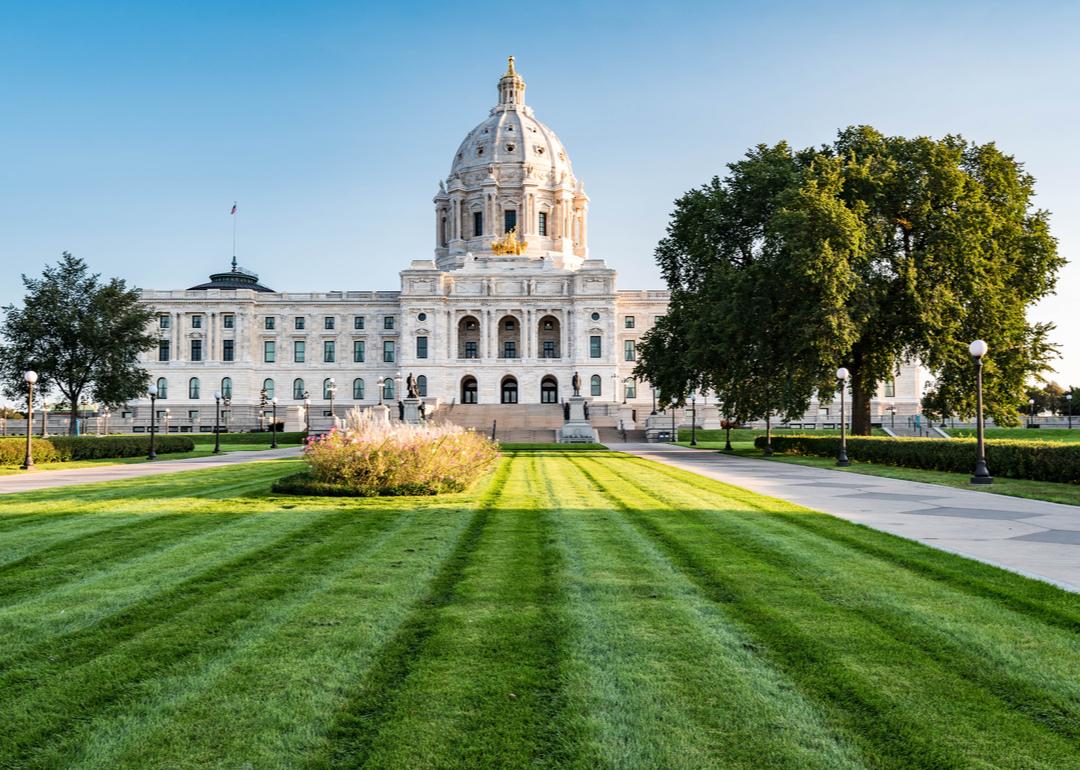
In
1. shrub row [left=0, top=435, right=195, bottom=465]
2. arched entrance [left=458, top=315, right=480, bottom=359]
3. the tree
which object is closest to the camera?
shrub row [left=0, top=435, right=195, bottom=465]

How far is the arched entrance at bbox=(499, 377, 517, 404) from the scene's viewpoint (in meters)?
90.1

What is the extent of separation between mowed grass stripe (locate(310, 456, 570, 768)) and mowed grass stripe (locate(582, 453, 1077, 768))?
151cm

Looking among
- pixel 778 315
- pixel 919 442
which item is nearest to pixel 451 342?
pixel 778 315

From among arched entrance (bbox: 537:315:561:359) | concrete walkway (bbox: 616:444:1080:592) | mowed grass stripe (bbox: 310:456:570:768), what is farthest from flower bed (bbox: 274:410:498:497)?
arched entrance (bbox: 537:315:561:359)

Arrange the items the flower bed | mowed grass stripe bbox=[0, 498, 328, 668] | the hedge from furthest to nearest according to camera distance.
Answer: the hedge, the flower bed, mowed grass stripe bbox=[0, 498, 328, 668]

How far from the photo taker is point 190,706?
432 cm

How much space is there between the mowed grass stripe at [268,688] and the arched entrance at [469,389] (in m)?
82.7

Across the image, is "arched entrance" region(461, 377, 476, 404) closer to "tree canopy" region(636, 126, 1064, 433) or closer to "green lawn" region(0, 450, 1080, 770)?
"tree canopy" region(636, 126, 1064, 433)

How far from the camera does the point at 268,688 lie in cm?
458

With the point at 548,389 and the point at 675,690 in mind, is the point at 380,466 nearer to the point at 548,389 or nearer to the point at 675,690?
the point at 675,690

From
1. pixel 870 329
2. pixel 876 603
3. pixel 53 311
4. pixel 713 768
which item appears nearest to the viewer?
pixel 713 768

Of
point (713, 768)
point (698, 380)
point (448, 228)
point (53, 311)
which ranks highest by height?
point (448, 228)

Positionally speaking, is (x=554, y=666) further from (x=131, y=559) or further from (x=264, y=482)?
(x=264, y=482)

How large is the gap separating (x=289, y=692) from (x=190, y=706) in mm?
518
